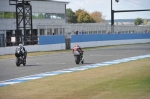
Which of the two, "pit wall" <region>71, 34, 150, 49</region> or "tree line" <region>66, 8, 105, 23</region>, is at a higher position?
"tree line" <region>66, 8, 105, 23</region>

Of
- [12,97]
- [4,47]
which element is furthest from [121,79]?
[4,47]

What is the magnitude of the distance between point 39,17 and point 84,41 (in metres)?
10.5

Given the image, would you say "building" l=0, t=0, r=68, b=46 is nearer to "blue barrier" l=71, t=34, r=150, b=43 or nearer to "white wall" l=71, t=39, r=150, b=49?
"blue barrier" l=71, t=34, r=150, b=43

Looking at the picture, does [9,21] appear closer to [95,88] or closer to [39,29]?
[39,29]

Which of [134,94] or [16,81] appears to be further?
[16,81]

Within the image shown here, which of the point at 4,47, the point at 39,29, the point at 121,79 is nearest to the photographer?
the point at 121,79

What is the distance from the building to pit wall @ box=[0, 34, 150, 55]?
151cm

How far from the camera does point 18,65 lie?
2623 cm

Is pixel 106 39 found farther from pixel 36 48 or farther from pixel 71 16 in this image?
pixel 71 16

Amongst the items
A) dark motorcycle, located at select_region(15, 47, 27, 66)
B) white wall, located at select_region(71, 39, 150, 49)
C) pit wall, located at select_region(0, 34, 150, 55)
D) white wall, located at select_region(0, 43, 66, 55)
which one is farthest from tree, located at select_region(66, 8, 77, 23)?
dark motorcycle, located at select_region(15, 47, 27, 66)

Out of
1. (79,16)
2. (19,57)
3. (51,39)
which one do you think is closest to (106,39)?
(51,39)

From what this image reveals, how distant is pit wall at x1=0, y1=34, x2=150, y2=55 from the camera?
4203cm

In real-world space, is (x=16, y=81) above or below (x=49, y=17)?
below

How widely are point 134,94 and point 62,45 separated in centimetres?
3421
